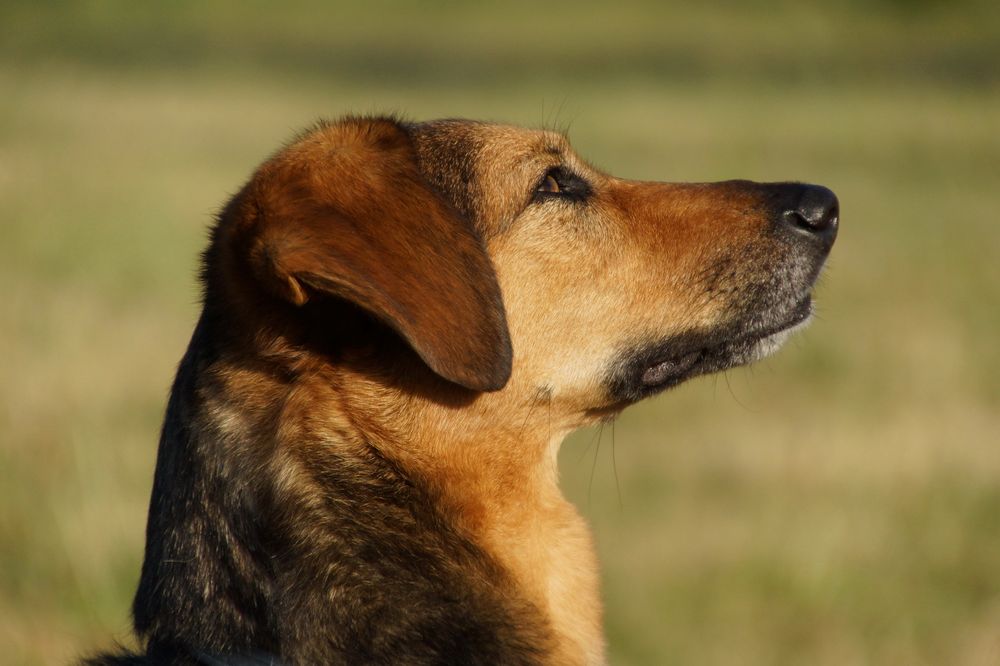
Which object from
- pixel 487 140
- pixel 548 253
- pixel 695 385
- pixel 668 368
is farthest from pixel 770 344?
pixel 695 385

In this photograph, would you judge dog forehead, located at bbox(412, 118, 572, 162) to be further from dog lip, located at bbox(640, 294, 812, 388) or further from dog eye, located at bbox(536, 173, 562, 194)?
dog lip, located at bbox(640, 294, 812, 388)

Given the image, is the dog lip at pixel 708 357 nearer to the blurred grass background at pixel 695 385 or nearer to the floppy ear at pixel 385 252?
the floppy ear at pixel 385 252

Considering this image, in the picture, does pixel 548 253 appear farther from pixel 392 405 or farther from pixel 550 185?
pixel 392 405

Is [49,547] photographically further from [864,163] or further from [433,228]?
[864,163]

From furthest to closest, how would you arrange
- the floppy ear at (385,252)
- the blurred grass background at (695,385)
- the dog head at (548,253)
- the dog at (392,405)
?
the blurred grass background at (695,385) → the dog head at (548,253) → the dog at (392,405) → the floppy ear at (385,252)

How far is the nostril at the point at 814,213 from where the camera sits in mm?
4327

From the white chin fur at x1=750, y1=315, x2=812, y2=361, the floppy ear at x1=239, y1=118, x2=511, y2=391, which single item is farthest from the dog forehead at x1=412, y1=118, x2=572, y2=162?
the white chin fur at x1=750, y1=315, x2=812, y2=361

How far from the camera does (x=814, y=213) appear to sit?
14.2ft

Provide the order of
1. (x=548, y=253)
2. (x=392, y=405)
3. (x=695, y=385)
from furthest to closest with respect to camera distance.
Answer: (x=695, y=385), (x=548, y=253), (x=392, y=405)

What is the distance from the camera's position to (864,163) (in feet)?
70.0

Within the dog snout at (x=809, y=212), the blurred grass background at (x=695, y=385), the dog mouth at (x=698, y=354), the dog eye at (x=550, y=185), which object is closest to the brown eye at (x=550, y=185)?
the dog eye at (x=550, y=185)

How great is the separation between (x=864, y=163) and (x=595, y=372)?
A: 18.4 m

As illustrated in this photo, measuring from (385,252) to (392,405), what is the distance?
0.53 metres

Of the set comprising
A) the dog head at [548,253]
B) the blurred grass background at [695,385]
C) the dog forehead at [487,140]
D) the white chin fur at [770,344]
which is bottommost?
the blurred grass background at [695,385]
